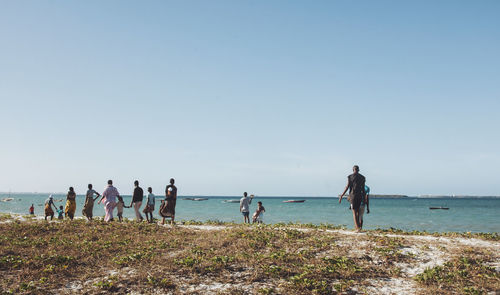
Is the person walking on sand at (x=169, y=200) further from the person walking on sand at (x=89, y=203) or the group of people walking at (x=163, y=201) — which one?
the person walking on sand at (x=89, y=203)

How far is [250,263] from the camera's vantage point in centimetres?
1075

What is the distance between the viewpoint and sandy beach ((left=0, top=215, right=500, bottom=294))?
29.5 ft

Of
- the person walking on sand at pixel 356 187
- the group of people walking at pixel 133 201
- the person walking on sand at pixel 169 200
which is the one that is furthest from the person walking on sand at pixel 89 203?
the person walking on sand at pixel 356 187

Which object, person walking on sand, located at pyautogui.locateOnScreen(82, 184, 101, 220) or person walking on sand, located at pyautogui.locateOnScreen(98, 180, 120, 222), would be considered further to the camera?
person walking on sand, located at pyautogui.locateOnScreen(82, 184, 101, 220)

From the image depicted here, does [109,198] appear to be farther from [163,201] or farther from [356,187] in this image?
[356,187]

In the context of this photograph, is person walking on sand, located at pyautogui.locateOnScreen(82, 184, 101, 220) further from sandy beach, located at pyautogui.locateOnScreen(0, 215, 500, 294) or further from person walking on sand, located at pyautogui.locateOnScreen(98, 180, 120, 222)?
sandy beach, located at pyautogui.locateOnScreen(0, 215, 500, 294)

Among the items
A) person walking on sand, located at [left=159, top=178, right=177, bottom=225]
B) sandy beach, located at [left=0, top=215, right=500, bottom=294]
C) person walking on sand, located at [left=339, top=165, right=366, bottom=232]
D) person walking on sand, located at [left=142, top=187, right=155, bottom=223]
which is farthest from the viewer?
person walking on sand, located at [left=142, top=187, right=155, bottom=223]

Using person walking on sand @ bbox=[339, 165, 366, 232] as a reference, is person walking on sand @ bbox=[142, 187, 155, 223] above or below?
below

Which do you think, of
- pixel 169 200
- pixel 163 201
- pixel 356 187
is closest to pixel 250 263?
pixel 356 187

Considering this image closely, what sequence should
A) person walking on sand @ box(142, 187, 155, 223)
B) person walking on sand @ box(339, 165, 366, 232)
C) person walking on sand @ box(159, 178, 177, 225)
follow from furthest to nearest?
1. person walking on sand @ box(142, 187, 155, 223)
2. person walking on sand @ box(159, 178, 177, 225)
3. person walking on sand @ box(339, 165, 366, 232)

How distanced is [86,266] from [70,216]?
13316 millimetres

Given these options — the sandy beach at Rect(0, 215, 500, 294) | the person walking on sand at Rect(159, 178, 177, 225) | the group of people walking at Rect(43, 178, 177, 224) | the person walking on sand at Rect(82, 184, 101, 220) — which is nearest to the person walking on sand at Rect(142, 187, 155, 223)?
the group of people walking at Rect(43, 178, 177, 224)

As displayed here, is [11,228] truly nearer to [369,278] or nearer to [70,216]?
[70,216]

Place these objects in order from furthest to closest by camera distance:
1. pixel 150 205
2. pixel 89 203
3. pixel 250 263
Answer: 1. pixel 89 203
2. pixel 150 205
3. pixel 250 263
